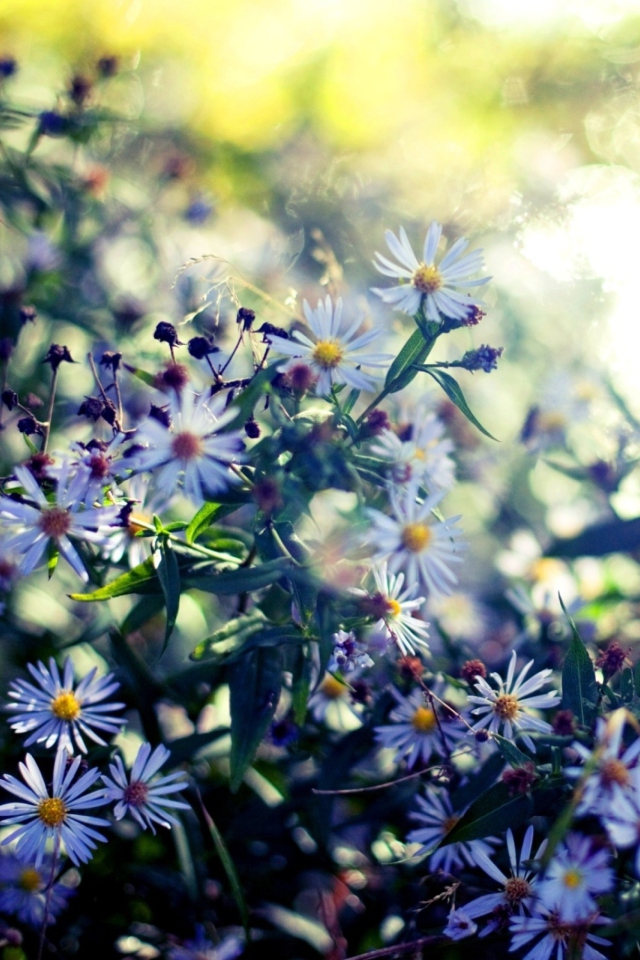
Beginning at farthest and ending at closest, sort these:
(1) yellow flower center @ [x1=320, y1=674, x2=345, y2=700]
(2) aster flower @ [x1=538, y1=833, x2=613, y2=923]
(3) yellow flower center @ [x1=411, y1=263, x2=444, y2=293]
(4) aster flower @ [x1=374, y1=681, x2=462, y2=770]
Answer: (1) yellow flower center @ [x1=320, y1=674, x2=345, y2=700], (4) aster flower @ [x1=374, y1=681, x2=462, y2=770], (3) yellow flower center @ [x1=411, y1=263, x2=444, y2=293], (2) aster flower @ [x1=538, y1=833, x2=613, y2=923]

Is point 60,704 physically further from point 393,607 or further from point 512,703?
point 512,703

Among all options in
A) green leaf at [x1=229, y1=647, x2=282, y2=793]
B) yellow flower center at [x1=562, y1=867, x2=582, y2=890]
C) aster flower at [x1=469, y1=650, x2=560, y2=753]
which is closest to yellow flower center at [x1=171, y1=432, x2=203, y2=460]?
green leaf at [x1=229, y1=647, x2=282, y2=793]

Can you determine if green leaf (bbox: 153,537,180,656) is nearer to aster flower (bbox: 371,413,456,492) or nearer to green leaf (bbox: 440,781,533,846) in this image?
aster flower (bbox: 371,413,456,492)

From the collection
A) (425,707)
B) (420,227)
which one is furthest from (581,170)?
(425,707)

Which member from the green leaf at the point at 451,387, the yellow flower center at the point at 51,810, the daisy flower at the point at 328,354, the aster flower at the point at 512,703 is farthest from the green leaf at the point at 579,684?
the yellow flower center at the point at 51,810

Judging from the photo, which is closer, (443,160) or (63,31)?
(443,160)

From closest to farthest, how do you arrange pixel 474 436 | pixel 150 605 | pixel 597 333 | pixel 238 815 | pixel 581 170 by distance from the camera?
pixel 150 605
pixel 238 815
pixel 474 436
pixel 597 333
pixel 581 170

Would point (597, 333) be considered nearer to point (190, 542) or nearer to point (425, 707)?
point (425, 707)
